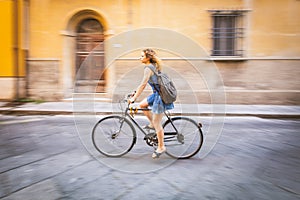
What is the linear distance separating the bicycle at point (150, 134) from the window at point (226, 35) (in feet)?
24.4

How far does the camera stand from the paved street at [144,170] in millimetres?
3822

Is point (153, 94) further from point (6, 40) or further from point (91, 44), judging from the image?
point (6, 40)

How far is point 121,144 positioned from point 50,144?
5.44 feet

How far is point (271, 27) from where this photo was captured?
11.8m

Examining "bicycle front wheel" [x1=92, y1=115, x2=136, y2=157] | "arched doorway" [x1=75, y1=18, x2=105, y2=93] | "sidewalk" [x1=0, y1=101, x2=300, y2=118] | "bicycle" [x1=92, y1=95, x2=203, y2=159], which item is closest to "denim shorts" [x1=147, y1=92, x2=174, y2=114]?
"bicycle" [x1=92, y1=95, x2=203, y2=159]

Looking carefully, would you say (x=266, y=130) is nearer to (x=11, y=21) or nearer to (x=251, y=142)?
(x=251, y=142)

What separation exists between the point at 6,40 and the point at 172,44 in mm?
6266

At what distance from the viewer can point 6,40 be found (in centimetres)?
1245

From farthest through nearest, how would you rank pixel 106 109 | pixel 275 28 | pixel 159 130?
pixel 275 28 → pixel 106 109 → pixel 159 130

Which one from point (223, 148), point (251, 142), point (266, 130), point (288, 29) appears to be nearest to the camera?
point (223, 148)

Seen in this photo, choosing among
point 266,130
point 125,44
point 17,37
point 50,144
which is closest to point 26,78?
point 17,37

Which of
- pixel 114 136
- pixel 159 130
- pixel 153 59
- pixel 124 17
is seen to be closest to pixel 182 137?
pixel 159 130

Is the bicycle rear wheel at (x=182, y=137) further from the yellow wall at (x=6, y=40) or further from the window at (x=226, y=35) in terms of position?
the yellow wall at (x=6, y=40)

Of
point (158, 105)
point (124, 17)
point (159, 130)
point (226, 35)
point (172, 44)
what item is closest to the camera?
point (158, 105)
